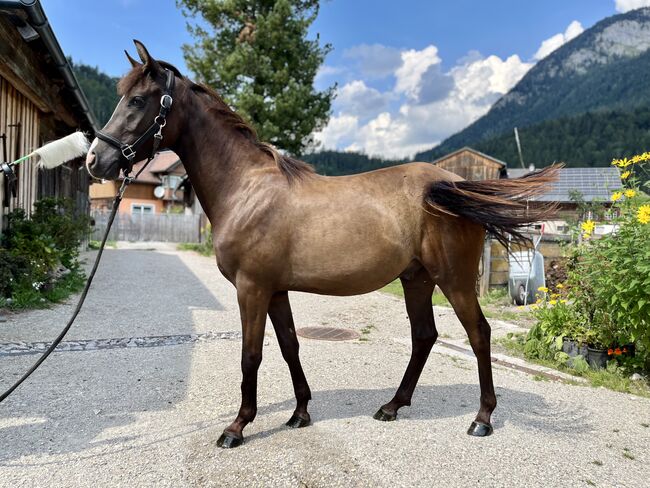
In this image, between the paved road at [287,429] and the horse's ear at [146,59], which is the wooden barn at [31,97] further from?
the paved road at [287,429]

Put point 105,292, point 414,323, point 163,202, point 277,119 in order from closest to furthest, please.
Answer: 1. point 414,323
2. point 105,292
3. point 277,119
4. point 163,202

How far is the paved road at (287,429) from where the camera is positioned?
8.19ft

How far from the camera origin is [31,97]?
7.69 meters

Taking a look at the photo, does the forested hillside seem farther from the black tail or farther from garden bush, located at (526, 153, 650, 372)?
the black tail

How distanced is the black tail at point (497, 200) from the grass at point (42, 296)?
589 cm

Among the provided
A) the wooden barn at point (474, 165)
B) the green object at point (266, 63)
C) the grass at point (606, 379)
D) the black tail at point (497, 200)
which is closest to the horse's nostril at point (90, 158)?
the black tail at point (497, 200)

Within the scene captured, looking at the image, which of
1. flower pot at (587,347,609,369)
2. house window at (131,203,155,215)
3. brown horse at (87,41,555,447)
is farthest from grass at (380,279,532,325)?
house window at (131,203,155,215)

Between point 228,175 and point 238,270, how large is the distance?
66 centimetres

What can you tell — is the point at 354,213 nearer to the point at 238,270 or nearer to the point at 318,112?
the point at 238,270

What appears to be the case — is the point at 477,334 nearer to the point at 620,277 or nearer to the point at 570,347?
the point at 620,277

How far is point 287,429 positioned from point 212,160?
73.3 inches

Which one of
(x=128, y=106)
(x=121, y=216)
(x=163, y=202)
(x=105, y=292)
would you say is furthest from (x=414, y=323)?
(x=163, y=202)

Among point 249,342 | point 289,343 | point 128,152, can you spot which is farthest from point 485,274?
point 128,152

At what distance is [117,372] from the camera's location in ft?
13.5
